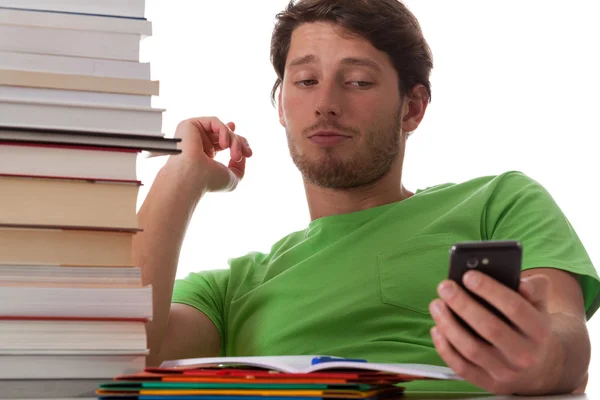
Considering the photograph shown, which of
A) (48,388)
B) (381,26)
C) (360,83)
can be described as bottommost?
(48,388)

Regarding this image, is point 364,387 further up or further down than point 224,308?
further down

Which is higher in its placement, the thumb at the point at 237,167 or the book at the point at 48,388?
the thumb at the point at 237,167

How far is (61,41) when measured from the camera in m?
1.03

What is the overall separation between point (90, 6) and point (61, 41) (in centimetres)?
6

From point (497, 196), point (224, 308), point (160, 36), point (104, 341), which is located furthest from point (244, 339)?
point (160, 36)

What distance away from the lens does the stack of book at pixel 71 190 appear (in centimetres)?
98

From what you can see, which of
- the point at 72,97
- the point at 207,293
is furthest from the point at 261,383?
the point at 207,293

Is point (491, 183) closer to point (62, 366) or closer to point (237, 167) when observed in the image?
point (237, 167)

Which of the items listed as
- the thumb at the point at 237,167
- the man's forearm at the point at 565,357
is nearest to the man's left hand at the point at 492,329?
the man's forearm at the point at 565,357

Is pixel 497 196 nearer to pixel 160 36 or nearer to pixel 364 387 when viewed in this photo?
pixel 364 387

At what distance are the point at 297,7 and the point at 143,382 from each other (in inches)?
51.4

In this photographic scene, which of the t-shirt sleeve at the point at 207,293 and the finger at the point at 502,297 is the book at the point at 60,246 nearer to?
the finger at the point at 502,297

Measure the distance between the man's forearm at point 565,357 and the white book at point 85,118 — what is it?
555 millimetres

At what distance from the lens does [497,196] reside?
5.36ft
